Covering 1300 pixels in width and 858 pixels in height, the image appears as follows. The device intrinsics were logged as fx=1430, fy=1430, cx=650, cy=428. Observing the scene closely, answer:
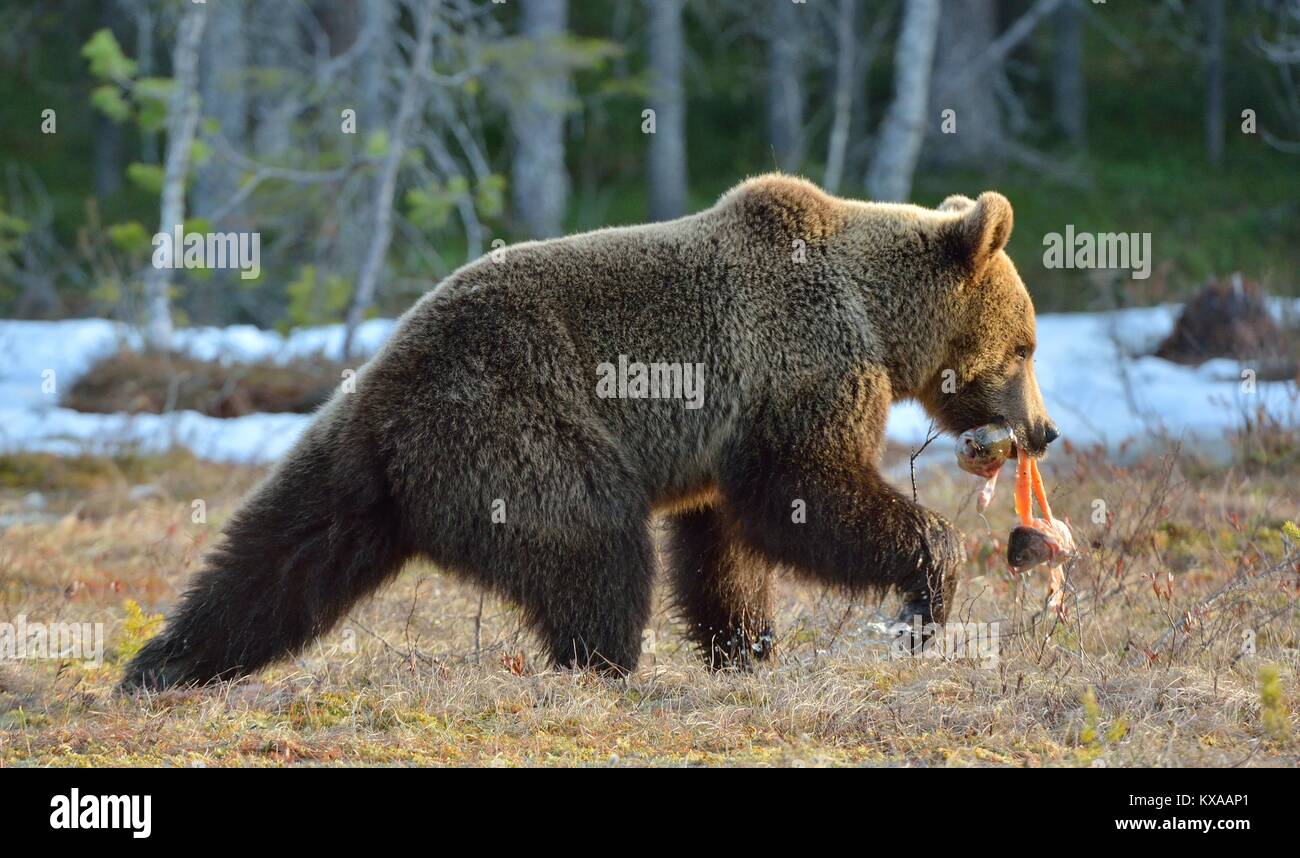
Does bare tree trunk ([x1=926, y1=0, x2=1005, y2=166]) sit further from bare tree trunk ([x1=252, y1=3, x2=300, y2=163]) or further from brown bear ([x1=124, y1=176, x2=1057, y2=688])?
brown bear ([x1=124, y1=176, x2=1057, y2=688])

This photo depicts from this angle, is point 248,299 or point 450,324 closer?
point 450,324

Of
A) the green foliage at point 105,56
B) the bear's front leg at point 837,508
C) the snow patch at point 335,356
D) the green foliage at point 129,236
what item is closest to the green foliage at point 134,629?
the bear's front leg at point 837,508

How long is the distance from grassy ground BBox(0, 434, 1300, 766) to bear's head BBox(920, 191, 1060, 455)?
779 millimetres

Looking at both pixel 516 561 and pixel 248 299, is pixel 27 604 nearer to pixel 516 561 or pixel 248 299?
pixel 516 561

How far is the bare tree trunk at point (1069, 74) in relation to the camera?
2584 centimetres

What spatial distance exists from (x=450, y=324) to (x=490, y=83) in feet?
30.9

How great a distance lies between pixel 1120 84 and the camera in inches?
1173

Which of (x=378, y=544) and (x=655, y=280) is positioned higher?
(x=655, y=280)

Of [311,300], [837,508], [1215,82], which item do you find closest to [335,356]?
[311,300]

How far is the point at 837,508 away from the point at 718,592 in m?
1.00

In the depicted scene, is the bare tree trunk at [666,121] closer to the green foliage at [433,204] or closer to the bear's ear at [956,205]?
the green foliage at [433,204]

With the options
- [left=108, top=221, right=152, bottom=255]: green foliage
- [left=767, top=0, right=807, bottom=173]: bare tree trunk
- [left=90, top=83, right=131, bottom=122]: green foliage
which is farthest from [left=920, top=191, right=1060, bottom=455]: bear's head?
[left=767, top=0, right=807, bottom=173]: bare tree trunk
